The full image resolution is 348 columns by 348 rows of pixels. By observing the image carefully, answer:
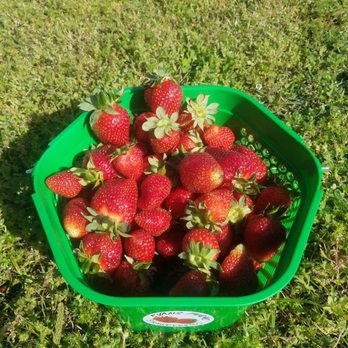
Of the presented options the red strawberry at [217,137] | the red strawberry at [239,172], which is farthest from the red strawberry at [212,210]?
the red strawberry at [217,137]

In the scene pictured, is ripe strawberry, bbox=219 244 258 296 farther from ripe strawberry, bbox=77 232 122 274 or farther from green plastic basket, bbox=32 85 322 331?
ripe strawberry, bbox=77 232 122 274

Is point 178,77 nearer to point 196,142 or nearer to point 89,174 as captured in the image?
point 196,142

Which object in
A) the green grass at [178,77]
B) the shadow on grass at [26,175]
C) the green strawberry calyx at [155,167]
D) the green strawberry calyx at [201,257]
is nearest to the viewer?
the green strawberry calyx at [201,257]

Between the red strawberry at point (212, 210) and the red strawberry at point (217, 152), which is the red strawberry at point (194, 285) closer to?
the red strawberry at point (212, 210)

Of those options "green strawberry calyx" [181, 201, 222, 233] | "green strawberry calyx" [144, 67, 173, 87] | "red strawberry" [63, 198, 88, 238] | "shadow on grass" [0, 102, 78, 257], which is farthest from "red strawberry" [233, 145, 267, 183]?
"shadow on grass" [0, 102, 78, 257]

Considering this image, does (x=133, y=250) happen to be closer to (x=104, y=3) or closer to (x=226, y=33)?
(x=226, y=33)

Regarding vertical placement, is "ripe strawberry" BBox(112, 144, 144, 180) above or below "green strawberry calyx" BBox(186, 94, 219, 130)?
below

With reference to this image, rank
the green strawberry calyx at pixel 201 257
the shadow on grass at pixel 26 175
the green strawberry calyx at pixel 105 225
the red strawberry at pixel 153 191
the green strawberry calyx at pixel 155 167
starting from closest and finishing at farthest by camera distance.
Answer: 1. the green strawberry calyx at pixel 201 257
2. the green strawberry calyx at pixel 105 225
3. the red strawberry at pixel 153 191
4. the green strawberry calyx at pixel 155 167
5. the shadow on grass at pixel 26 175
